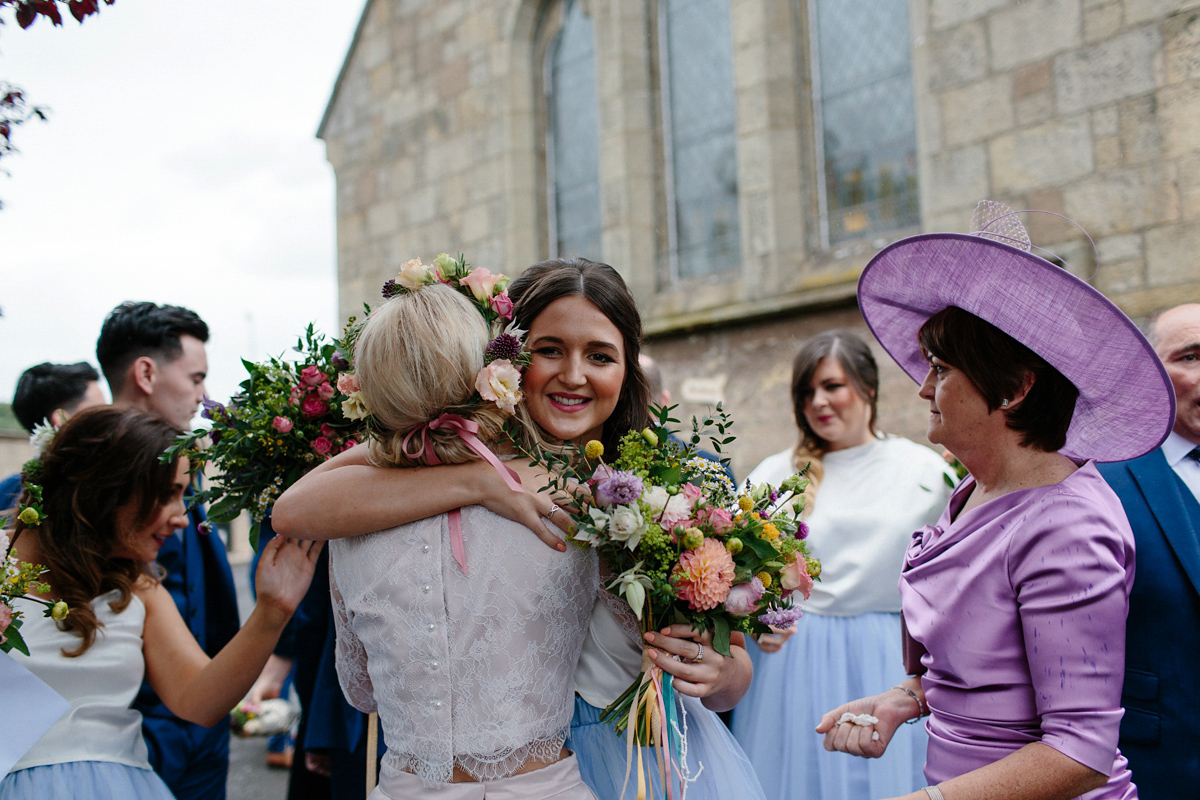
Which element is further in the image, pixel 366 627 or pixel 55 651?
pixel 55 651

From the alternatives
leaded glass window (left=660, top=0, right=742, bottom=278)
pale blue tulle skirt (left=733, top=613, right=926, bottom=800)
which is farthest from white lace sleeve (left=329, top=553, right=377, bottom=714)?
leaded glass window (left=660, top=0, right=742, bottom=278)

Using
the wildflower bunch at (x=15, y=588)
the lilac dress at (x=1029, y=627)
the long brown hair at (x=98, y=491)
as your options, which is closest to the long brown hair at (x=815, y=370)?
the lilac dress at (x=1029, y=627)

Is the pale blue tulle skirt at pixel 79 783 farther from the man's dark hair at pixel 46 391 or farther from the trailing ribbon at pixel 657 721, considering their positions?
the man's dark hair at pixel 46 391

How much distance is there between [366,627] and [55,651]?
1278 mm

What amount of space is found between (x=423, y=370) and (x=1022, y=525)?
4.18ft

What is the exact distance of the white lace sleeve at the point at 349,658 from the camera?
2090mm

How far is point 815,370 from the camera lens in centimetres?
409

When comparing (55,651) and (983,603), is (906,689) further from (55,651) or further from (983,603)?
(55,651)

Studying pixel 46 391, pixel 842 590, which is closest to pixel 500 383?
pixel 842 590

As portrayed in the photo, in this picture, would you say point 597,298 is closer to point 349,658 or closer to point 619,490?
point 619,490

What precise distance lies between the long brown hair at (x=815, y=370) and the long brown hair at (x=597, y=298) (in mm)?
1833

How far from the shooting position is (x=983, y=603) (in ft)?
5.87

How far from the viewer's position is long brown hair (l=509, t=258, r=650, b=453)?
7.32 ft

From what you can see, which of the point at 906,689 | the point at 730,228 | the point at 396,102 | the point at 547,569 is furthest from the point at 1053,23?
the point at 396,102
